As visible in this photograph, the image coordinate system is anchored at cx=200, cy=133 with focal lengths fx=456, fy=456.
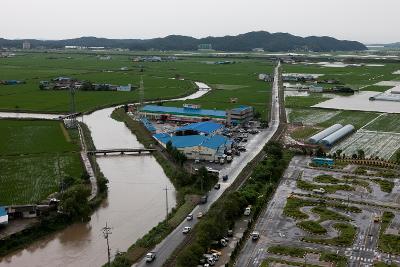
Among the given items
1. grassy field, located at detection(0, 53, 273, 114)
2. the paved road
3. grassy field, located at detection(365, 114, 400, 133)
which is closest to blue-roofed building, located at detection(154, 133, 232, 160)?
the paved road

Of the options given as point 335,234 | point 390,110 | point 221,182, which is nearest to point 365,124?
point 390,110

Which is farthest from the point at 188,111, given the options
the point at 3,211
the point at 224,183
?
the point at 3,211

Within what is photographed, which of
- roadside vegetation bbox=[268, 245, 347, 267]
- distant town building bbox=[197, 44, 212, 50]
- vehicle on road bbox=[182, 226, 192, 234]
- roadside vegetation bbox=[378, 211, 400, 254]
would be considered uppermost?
distant town building bbox=[197, 44, 212, 50]

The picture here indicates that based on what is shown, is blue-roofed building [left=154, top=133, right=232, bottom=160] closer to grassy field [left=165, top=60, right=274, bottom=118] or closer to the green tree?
the green tree

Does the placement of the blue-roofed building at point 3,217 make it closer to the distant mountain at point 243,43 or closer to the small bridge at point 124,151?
the small bridge at point 124,151

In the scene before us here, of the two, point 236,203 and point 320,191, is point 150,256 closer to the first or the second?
point 236,203

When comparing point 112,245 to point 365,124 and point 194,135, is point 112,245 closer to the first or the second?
point 194,135
